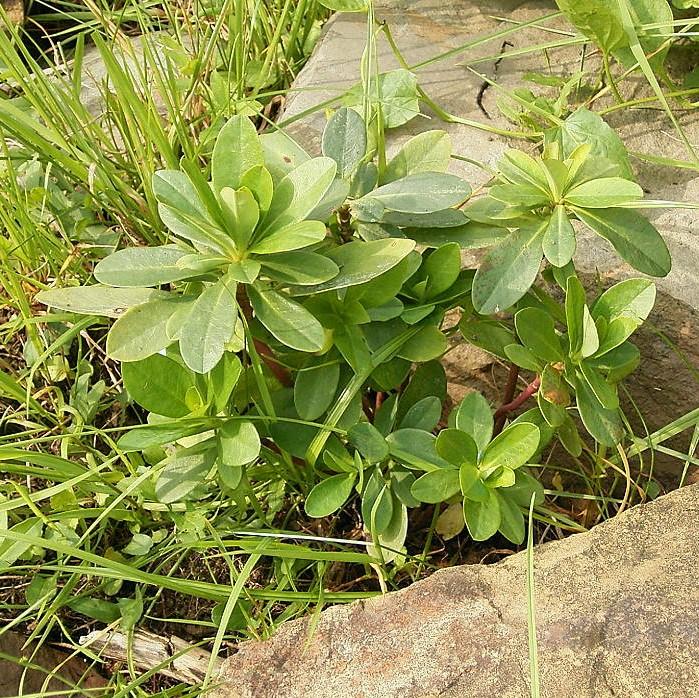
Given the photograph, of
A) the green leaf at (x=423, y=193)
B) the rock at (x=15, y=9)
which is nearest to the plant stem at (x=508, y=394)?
the green leaf at (x=423, y=193)

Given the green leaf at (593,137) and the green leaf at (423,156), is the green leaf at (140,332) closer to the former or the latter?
the green leaf at (423,156)

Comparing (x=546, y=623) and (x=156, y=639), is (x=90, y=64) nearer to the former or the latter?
(x=156, y=639)

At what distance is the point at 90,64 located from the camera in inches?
91.2

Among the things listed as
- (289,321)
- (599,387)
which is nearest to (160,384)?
(289,321)

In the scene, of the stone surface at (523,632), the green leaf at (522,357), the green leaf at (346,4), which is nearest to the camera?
the stone surface at (523,632)

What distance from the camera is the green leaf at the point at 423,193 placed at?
50.4 inches

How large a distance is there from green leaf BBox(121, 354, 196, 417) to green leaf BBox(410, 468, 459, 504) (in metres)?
0.37

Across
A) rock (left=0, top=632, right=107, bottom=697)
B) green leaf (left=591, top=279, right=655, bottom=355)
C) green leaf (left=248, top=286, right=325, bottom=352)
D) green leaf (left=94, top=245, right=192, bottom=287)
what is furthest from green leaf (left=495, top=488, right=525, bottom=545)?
rock (left=0, top=632, right=107, bottom=697)

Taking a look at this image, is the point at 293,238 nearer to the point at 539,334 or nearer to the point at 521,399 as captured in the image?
the point at 539,334

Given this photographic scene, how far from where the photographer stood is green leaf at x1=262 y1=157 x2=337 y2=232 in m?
1.17

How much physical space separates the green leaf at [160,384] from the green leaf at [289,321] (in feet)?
0.55

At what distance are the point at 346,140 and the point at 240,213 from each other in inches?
11.8

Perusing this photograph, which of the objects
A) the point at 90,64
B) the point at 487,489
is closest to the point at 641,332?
the point at 487,489

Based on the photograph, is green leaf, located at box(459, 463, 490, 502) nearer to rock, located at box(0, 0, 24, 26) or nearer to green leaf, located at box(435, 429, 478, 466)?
green leaf, located at box(435, 429, 478, 466)
